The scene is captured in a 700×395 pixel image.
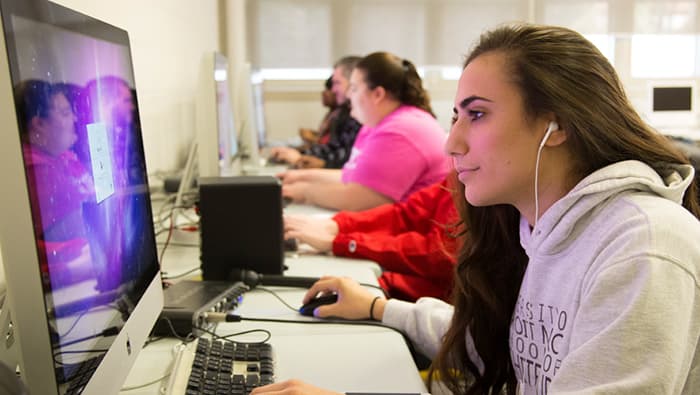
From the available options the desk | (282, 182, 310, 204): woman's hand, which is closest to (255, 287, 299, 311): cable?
the desk

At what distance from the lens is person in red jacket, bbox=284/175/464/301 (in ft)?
5.84

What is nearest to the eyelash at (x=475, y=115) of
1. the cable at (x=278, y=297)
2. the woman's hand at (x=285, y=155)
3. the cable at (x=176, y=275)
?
the cable at (x=278, y=297)

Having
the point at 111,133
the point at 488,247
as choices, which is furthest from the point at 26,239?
the point at 488,247

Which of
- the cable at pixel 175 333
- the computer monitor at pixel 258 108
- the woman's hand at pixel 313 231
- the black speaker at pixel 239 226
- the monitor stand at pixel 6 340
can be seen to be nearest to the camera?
the monitor stand at pixel 6 340

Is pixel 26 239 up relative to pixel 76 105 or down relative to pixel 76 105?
down

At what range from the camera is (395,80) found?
2.67 m

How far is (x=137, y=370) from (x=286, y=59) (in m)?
4.92

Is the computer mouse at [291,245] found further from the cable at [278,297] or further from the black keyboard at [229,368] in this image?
the black keyboard at [229,368]

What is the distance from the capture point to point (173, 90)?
2658 mm

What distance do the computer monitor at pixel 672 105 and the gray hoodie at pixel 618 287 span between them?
5.09 meters

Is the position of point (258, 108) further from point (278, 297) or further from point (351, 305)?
point (351, 305)

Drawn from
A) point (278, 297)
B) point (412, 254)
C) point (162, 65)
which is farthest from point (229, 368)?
point (162, 65)

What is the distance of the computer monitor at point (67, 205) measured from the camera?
547 millimetres

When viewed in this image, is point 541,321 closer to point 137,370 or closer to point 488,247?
point 488,247
